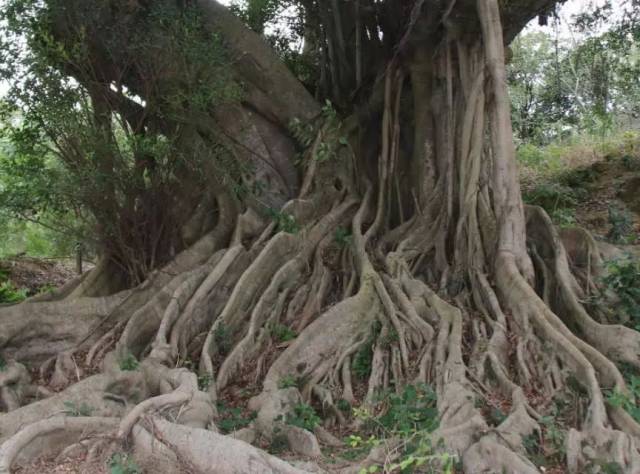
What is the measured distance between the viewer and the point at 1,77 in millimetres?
6066

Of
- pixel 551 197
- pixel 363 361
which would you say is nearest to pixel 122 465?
pixel 363 361

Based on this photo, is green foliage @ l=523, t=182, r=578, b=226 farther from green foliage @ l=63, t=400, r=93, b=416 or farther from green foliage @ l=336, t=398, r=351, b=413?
green foliage @ l=63, t=400, r=93, b=416

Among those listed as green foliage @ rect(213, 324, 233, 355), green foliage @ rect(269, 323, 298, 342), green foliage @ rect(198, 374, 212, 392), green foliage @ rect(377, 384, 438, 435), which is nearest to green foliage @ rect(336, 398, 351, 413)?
green foliage @ rect(377, 384, 438, 435)

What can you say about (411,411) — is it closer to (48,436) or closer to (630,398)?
(630,398)

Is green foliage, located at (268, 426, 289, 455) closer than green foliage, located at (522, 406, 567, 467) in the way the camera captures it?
No

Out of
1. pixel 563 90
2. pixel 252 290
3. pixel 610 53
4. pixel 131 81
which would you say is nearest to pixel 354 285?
pixel 252 290

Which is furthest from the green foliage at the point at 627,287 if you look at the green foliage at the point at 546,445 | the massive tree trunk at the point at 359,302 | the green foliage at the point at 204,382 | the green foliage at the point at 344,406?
the green foliage at the point at 204,382

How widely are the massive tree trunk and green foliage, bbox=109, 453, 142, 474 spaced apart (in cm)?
8

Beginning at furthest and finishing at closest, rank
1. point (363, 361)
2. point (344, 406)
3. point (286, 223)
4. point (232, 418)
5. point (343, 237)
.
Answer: point (343, 237) → point (286, 223) → point (363, 361) → point (344, 406) → point (232, 418)

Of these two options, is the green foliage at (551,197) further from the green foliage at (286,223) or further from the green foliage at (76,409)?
the green foliage at (76,409)

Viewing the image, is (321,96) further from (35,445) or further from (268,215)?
(35,445)

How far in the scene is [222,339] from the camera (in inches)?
243

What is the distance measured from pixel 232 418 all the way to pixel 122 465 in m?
1.35

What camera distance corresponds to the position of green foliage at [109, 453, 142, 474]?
387 cm
